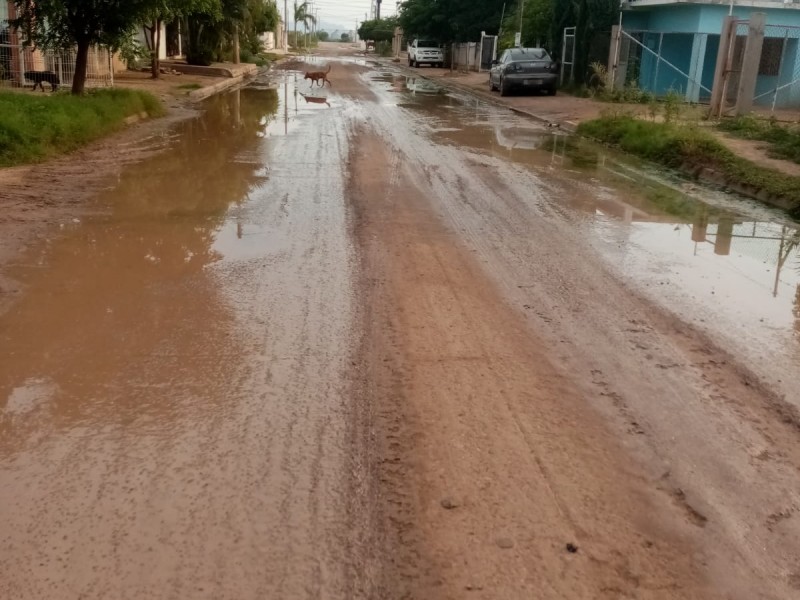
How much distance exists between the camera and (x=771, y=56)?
1070 inches

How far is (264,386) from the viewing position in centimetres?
489

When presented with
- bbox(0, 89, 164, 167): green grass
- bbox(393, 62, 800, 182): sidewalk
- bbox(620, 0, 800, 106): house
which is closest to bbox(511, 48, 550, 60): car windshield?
bbox(393, 62, 800, 182): sidewalk

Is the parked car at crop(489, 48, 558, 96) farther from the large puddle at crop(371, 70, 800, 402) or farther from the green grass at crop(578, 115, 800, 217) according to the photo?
the large puddle at crop(371, 70, 800, 402)

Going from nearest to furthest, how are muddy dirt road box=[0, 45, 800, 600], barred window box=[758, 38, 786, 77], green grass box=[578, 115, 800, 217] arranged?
muddy dirt road box=[0, 45, 800, 600]
green grass box=[578, 115, 800, 217]
barred window box=[758, 38, 786, 77]

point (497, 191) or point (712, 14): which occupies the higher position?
point (712, 14)

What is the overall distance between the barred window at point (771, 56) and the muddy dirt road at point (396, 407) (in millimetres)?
20428

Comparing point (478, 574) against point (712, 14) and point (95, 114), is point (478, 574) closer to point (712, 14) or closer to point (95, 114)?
point (95, 114)

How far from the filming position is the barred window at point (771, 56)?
27.0 metres

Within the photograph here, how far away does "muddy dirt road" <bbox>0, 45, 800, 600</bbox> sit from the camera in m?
3.33

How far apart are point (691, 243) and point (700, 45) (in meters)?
20.0

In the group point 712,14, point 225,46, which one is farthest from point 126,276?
point 225,46

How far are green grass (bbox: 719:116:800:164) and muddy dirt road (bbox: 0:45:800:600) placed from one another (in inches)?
223

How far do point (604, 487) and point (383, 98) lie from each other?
2454cm

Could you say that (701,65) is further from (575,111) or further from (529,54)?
(529,54)
